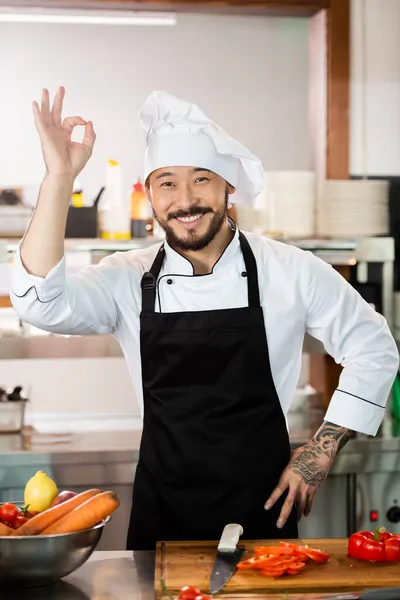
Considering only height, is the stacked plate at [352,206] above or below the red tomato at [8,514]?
above

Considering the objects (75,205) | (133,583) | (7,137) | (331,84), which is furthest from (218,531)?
(7,137)

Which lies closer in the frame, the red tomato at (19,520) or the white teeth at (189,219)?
the red tomato at (19,520)

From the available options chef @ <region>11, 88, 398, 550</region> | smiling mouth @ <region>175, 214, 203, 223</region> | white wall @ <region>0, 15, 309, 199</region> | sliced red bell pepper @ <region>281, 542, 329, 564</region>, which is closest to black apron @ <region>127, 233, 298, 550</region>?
chef @ <region>11, 88, 398, 550</region>

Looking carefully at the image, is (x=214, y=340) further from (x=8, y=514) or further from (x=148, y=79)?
(x=148, y=79)

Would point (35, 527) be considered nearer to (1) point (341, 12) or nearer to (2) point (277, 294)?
(2) point (277, 294)

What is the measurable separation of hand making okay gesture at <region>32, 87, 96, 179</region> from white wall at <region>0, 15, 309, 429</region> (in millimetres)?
3272

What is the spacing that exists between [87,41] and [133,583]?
13.5 feet

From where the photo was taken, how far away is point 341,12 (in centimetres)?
371

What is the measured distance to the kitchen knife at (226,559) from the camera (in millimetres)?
1672

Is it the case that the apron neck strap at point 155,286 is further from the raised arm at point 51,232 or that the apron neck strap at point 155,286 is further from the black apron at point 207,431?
the raised arm at point 51,232

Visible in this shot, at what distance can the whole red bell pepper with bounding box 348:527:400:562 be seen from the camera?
179cm

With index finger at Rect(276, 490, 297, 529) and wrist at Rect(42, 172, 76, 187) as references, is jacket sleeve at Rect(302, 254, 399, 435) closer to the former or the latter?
index finger at Rect(276, 490, 297, 529)

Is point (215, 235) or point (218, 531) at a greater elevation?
point (215, 235)

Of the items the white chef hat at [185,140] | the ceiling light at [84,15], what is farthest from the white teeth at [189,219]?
the ceiling light at [84,15]
